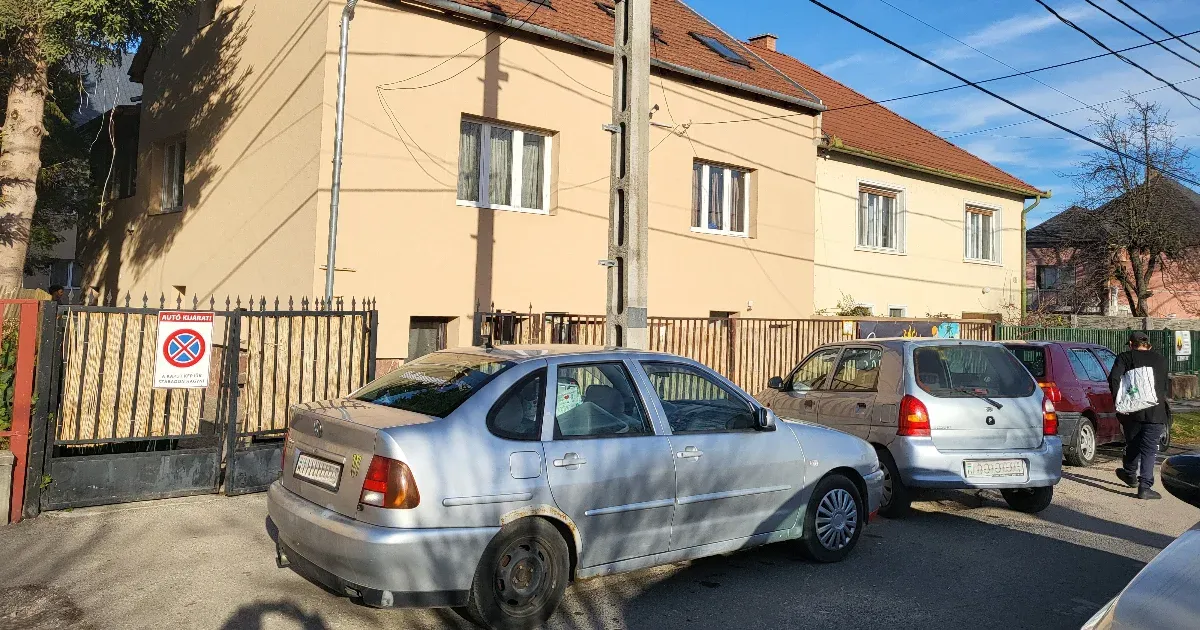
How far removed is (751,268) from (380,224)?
7076 millimetres

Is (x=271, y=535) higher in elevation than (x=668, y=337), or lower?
lower

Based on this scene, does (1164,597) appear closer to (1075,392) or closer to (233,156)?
(1075,392)

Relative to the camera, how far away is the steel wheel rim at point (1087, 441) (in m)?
10.7

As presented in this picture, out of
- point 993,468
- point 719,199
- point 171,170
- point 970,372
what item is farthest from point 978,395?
point 171,170

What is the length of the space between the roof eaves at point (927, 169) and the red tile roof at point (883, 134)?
25 millimetres

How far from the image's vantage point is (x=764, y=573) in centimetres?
595

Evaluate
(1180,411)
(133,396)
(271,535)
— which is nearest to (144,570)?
(271,535)

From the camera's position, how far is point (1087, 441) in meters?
10.9

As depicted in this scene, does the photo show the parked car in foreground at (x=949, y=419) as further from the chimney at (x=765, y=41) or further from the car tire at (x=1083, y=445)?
the chimney at (x=765, y=41)

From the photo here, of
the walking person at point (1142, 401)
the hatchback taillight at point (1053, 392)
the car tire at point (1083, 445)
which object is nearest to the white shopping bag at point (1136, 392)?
the walking person at point (1142, 401)

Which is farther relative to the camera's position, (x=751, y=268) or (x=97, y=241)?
(x=97, y=241)

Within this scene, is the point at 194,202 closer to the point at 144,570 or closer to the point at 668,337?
the point at 668,337

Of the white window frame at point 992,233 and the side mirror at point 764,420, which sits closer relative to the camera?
the side mirror at point 764,420

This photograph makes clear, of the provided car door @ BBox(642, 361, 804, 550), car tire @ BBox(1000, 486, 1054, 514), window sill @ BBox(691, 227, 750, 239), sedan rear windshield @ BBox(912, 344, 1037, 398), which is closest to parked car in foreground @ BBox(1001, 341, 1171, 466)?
car tire @ BBox(1000, 486, 1054, 514)
